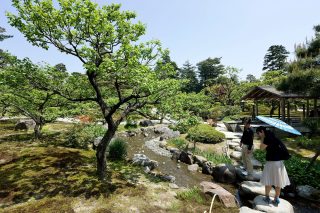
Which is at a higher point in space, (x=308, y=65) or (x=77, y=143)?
(x=308, y=65)

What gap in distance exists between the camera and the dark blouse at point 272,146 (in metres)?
6.98

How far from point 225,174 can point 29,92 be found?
11.8 meters

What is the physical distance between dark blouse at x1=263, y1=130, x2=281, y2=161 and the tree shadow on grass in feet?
16.9

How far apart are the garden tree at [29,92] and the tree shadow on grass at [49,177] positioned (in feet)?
8.36

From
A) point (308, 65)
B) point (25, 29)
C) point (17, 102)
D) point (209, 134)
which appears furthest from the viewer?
point (209, 134)

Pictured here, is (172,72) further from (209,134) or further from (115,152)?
(209,134)

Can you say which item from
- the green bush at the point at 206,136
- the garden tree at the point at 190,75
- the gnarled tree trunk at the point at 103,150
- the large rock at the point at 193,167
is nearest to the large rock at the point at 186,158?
the large rock at the point at 193,167

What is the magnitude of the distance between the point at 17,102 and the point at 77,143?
443 centimetres

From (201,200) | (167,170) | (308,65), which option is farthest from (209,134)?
(201,200)

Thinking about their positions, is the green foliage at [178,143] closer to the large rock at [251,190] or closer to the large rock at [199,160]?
the large rock at [199,160]

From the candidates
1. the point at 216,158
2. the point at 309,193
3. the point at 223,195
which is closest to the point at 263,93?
the point at 216,158

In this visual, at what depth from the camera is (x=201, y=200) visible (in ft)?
26.0

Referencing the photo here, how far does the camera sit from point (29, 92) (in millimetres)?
13789

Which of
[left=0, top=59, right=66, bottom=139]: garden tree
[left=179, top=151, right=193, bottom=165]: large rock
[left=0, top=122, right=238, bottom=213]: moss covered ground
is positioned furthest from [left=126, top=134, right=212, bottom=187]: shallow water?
[left=0, top=59, right=66, bottom=139]: garden tree
